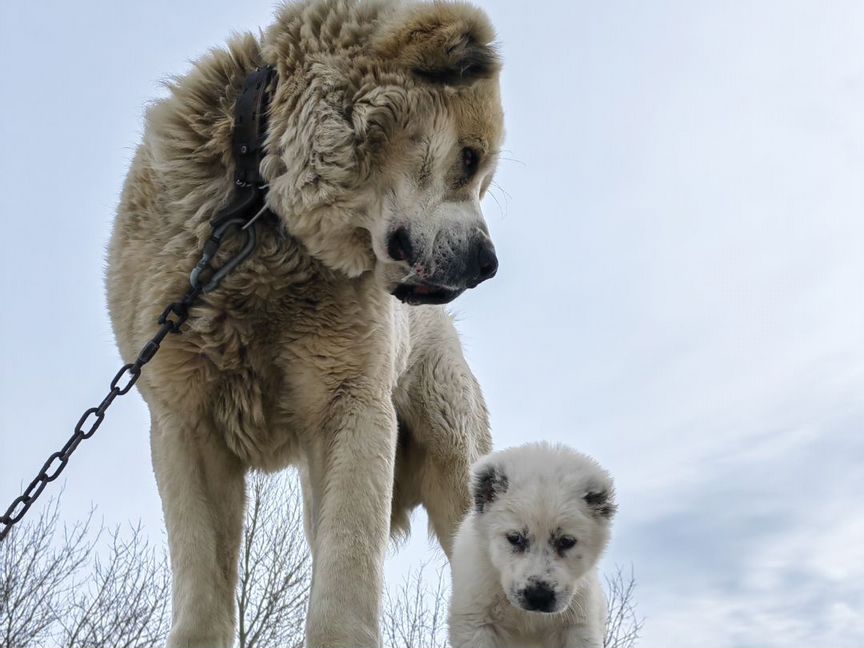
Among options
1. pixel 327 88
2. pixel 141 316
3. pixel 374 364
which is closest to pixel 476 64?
pixel 327 88

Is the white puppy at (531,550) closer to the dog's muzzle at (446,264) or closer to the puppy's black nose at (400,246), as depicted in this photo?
the dog's muzzle at (446,264)

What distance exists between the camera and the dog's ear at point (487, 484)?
4656 millimetres

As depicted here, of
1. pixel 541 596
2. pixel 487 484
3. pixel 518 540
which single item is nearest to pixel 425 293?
pixel 487 484

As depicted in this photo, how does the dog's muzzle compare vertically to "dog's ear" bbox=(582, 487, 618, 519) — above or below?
above

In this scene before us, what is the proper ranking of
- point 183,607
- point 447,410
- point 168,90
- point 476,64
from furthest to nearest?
point 447,410 → point 168,90 → point 476,64 → point 183,607

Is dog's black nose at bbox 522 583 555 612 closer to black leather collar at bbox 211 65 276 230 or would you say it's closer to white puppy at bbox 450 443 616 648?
white puppy at bbox 450 443 616 648

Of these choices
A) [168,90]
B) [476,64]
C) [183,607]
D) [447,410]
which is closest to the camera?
[183,607]

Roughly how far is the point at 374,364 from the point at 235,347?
2.18 ft

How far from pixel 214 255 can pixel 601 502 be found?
2.08 meters

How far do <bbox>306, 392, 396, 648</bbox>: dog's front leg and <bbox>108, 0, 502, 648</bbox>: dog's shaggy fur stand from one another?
0.04 feet

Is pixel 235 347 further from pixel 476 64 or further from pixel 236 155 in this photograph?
pixel 476 64

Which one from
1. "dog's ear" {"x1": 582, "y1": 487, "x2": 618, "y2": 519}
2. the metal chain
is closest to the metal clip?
the metal chain

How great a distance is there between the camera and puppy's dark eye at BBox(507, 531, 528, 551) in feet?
14.5

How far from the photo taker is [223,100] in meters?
5.11
